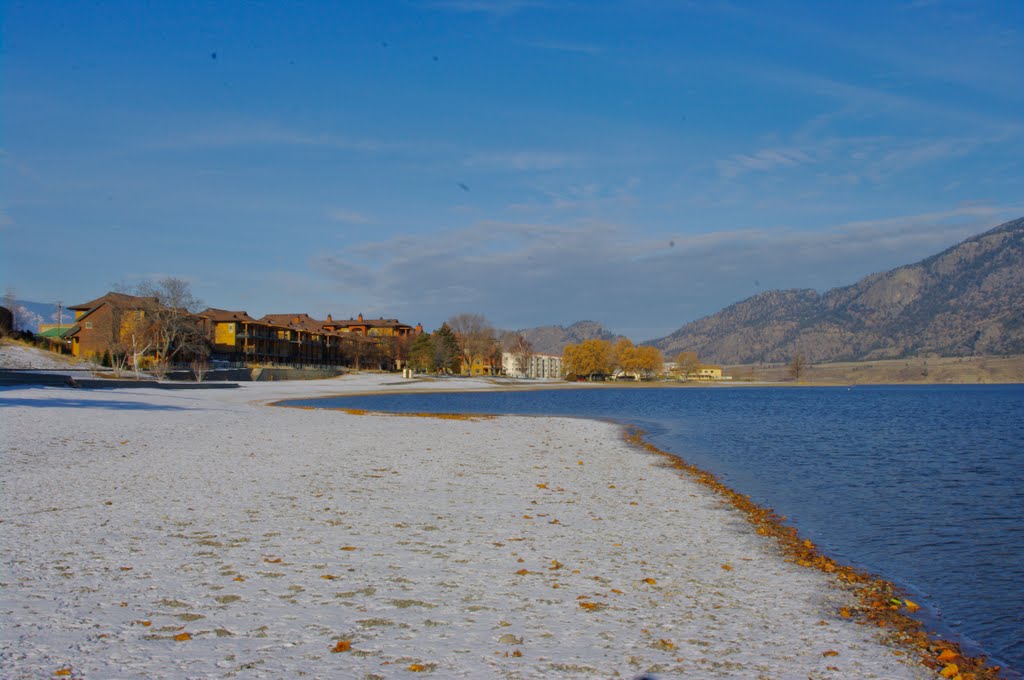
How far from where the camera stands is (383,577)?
9359 millimetres

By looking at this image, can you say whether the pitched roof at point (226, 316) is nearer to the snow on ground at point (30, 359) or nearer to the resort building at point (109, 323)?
the resort building at point (109, 323)

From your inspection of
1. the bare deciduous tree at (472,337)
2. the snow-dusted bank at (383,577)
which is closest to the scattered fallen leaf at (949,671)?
the snow-dusted bank at (383,577)

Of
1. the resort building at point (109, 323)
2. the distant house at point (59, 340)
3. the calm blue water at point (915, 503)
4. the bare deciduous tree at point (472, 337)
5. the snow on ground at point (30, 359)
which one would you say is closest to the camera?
the calm blue water at point (915, 503)

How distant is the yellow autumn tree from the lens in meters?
189

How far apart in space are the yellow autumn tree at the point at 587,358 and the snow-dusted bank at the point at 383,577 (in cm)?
16999

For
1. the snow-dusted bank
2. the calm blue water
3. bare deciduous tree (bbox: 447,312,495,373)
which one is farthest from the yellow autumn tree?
the snow-dusted bank

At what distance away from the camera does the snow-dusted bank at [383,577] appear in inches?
268

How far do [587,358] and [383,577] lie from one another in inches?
7105

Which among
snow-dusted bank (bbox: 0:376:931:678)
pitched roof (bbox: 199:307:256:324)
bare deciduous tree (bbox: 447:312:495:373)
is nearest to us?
snow-dusted bank (bbox: 0:376:931:678)

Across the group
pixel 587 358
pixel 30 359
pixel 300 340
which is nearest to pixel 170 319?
pixel 30 359

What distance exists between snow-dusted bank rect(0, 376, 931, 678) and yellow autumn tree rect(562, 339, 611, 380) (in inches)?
6692

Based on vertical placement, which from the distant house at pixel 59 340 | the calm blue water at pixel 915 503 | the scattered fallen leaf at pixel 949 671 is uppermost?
the distant house at pixel 59 340

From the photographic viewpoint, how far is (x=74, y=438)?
67.6 feet

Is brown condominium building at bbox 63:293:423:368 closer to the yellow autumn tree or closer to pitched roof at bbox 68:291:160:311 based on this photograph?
pitched roof at bbox 68:291:160:311
